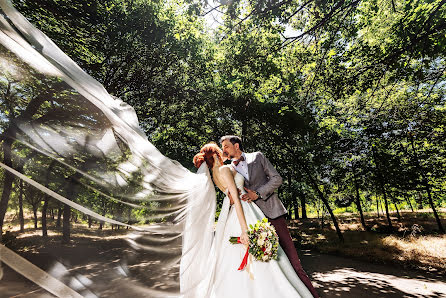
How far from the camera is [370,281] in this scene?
270 inches

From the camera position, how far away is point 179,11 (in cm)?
1074

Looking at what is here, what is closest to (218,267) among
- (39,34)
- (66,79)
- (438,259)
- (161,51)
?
(66,79)

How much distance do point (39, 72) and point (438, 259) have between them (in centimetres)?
1297

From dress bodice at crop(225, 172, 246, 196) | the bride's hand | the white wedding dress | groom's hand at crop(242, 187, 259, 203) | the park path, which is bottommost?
the park path

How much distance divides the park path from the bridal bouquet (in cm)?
434

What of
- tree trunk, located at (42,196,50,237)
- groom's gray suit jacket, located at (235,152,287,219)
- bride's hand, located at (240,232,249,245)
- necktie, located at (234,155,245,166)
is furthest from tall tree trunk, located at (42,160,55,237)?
groom's gray suit jacket, located at (235,152,287,219)

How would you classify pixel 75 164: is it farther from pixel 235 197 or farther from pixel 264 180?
pixel 264 180

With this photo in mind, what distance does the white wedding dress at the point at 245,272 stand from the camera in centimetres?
257

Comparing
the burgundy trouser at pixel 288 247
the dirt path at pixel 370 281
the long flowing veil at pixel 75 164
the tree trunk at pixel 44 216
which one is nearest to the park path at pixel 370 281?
the dirt path at pixel 370 281

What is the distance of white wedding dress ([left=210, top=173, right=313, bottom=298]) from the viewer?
8.42 feet

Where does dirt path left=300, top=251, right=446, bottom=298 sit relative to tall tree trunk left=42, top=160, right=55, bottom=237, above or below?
below

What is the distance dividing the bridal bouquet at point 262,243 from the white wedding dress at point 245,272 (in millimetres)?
Answer: 140

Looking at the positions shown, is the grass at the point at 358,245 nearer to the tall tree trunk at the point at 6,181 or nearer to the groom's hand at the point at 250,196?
the tall tree trunk at the point at 6,181

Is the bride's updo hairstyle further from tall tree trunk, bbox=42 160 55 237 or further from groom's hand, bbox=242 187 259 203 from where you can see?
tall tree trunk, bbox=42 160 55 237
